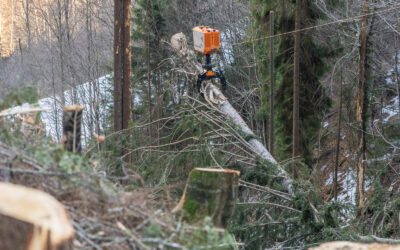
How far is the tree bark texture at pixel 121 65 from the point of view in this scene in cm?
920

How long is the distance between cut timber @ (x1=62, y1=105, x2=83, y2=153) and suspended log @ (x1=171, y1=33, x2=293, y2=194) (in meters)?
4.41

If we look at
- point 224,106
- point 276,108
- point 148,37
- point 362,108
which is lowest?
point 224,106

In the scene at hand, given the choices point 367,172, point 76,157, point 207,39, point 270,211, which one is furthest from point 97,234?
point 367,172

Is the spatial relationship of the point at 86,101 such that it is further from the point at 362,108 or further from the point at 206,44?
the point at 206,44

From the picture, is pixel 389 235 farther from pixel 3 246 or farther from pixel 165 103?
pixel 165 103

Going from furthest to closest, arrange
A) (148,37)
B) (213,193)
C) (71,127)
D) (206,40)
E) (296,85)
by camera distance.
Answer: (148,37)
(296,85)
(206,40)
(213,193)
(71,127)

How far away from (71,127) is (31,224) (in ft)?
4.44

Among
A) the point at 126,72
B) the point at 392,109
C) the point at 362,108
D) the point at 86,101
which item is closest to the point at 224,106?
the point at 126,72

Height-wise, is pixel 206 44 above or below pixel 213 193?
above

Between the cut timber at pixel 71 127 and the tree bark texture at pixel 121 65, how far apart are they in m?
5.88

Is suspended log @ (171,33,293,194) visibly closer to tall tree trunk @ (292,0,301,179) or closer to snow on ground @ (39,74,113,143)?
tall tree trunk @ (292,0,301,179)

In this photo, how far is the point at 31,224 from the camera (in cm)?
198

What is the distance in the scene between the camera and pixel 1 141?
312 centimetres

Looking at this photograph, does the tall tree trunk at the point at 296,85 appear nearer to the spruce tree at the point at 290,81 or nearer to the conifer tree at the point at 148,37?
the spruce tree at the point at 290,81
